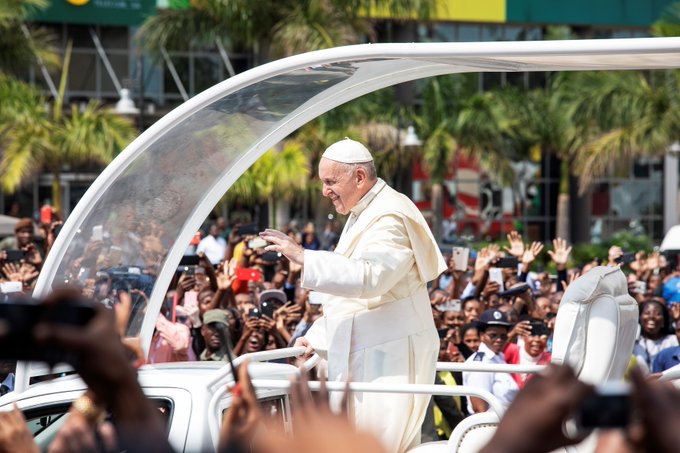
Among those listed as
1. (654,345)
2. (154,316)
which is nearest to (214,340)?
(154,316)

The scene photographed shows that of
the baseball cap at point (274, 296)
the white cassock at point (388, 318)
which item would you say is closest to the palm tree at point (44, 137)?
the baseball cap at point (274, 296)

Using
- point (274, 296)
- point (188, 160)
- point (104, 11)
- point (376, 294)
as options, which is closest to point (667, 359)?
point (274, 296)

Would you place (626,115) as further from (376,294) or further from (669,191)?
(376,294)

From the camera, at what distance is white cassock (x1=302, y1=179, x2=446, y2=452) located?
16.6ft

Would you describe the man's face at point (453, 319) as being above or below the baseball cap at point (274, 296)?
below

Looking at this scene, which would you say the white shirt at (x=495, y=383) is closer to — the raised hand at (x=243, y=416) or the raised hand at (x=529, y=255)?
the raised hand at (x=529, y=255)

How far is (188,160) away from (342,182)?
0.92m

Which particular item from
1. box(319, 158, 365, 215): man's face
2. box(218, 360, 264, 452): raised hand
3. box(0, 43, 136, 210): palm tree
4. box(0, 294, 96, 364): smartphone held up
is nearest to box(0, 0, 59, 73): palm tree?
box(0, 43, 136, 210): palm tree

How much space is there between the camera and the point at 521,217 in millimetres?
37594

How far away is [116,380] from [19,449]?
496 mm

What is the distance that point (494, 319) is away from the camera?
8508 millimetres

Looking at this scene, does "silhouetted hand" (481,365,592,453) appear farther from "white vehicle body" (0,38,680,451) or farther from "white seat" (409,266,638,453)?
"white seat" (409,266,638,453)

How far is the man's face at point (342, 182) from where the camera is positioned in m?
5.52

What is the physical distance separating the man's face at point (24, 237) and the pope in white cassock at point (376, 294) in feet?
24.7
